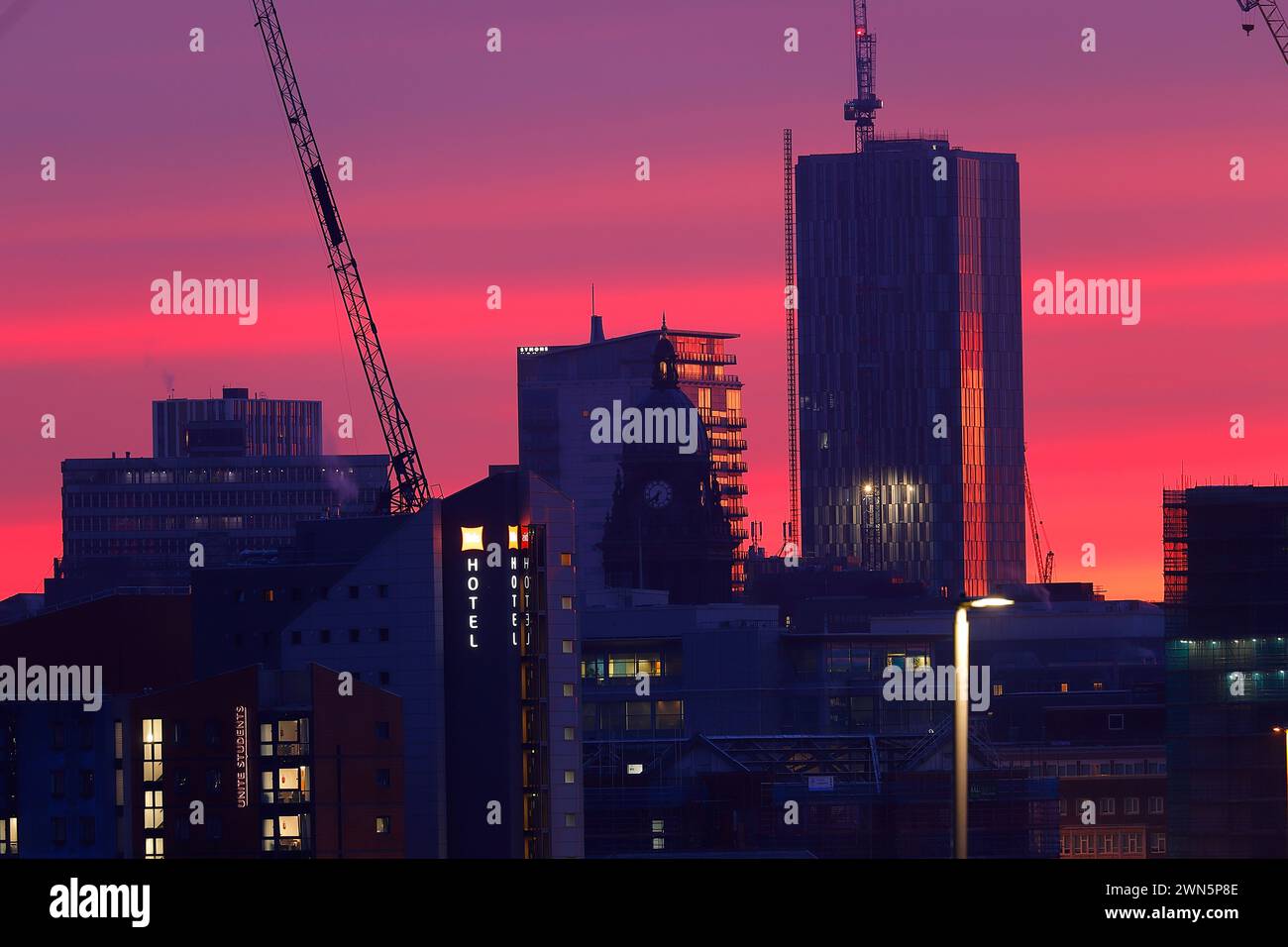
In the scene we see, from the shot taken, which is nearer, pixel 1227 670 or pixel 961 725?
pixel 961 725

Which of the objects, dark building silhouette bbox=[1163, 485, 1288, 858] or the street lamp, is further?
dark building silhouette bbox=[1163, 485, 1288, 858]

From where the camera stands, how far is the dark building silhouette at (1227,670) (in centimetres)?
17612

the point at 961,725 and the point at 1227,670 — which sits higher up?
the point at 961,725

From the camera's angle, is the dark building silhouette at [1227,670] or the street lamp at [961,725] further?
the dark building silhouette at [1227,670]

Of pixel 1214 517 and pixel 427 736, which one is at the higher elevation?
pixel 1214 517

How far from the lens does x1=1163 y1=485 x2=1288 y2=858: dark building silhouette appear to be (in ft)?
578

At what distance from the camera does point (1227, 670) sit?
181 metres
